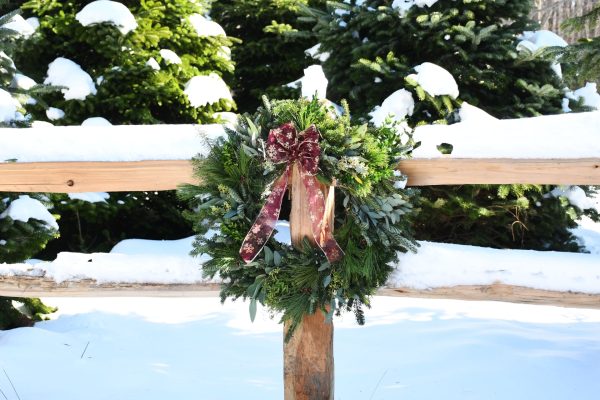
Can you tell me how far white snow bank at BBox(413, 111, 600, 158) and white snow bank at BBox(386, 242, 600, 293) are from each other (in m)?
0.42

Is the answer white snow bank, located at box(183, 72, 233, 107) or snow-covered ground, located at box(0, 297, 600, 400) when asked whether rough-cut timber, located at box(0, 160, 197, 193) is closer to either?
snow-covered ground, located at box(0, 297, 600, 400)

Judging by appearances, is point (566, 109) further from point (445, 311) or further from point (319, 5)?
point (319, 5)

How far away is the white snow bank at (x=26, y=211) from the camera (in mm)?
4605

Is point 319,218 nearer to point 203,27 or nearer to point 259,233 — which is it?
point 259,233

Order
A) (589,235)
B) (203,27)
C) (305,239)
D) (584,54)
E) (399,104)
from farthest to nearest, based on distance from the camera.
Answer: (589,235) → (203,27) → (399,104) → (584,54) → (305,239)

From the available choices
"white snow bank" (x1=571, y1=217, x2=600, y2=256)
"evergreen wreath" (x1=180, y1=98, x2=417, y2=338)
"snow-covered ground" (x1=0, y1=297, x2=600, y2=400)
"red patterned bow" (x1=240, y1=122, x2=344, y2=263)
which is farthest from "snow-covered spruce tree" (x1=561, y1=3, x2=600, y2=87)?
"white snow bank" (x1=571, y1=217, x2=600, y2=256)

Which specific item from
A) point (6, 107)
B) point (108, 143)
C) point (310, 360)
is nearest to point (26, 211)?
point (6, 107)

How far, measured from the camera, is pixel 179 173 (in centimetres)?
307

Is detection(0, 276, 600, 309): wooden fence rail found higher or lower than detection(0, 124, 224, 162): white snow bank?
lower

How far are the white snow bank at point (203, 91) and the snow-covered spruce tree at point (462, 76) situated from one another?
1.08 metres

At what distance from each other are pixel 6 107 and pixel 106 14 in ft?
6.38

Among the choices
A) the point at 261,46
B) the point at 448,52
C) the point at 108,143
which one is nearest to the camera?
the point at 108,143

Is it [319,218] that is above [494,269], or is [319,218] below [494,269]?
above

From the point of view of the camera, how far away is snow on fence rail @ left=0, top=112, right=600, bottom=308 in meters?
2.90
